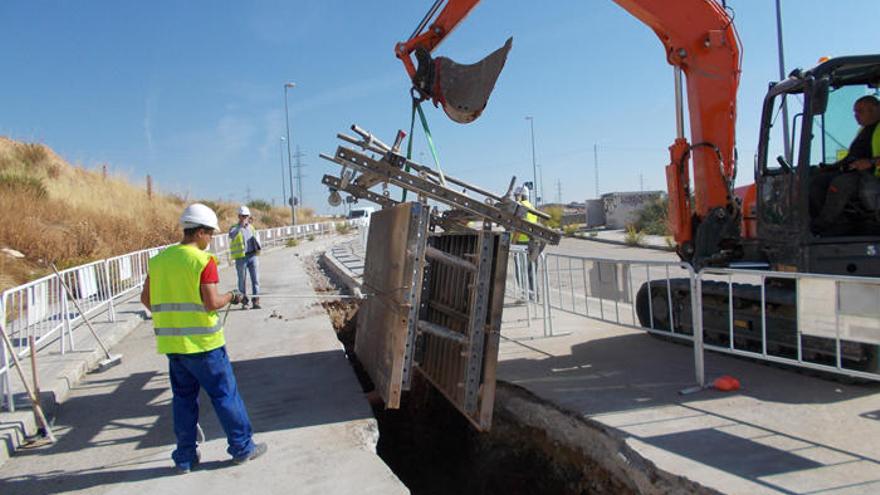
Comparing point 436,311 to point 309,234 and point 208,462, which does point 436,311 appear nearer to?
point 208,462

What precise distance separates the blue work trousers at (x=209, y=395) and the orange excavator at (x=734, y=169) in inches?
132

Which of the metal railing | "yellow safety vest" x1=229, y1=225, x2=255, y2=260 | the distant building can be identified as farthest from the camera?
the distant building

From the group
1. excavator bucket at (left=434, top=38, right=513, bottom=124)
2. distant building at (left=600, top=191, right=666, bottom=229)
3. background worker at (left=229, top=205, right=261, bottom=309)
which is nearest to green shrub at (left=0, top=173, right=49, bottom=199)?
background worker at (left=229, top=205, right=261, bottom=309)

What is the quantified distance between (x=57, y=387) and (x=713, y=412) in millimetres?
5888

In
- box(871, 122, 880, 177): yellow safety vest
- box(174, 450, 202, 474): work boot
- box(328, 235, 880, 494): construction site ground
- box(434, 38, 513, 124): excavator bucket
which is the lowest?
box(328, 235, 880, 494): construction site ground

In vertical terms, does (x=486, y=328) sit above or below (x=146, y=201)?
below

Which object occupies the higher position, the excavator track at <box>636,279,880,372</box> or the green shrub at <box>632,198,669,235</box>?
the green shrub at <box>632,198,669,235</box>

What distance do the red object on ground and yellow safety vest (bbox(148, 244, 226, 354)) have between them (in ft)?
13.7

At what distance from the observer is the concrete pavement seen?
11.8ft

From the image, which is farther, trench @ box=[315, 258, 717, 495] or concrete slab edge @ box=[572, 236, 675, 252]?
concrete slab edge @ box=[572, 236, 675, 252]

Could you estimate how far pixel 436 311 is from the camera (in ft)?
20.4

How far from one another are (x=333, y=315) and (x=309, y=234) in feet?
90.5

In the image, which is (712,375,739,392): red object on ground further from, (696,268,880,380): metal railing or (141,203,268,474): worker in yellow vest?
(141,203,268,474): worker in yellow vest

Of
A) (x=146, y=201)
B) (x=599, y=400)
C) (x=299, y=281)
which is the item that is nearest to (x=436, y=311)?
(x=599, y=400)
